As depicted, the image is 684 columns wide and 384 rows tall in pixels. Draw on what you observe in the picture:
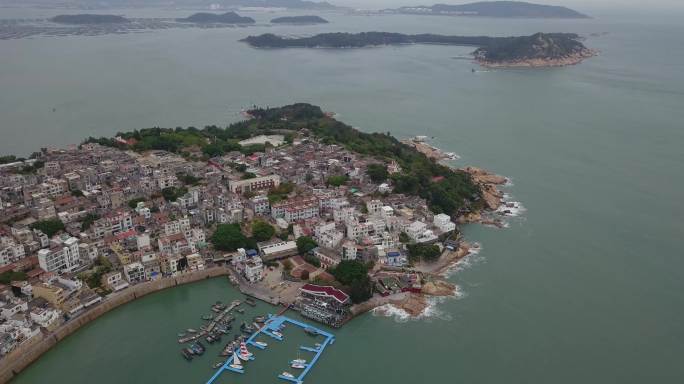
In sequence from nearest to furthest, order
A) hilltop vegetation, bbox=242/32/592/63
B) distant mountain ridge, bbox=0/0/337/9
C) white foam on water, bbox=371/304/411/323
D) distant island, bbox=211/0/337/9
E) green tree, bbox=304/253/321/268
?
white foam on water, bbox=371/304/411/323, green tree, bbox=304/253/321/268, hilltop vegetation, bbox=242/32/592/63, distant mountain ridge, bbox=0/0/337/9, distant island, bbox=211/0/337/9

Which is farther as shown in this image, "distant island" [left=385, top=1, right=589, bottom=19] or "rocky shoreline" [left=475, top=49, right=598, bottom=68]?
"distant island" [left=385, top=1, right=589, bottom=19]

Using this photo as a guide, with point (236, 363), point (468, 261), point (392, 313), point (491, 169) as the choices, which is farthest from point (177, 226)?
point (491, 169)

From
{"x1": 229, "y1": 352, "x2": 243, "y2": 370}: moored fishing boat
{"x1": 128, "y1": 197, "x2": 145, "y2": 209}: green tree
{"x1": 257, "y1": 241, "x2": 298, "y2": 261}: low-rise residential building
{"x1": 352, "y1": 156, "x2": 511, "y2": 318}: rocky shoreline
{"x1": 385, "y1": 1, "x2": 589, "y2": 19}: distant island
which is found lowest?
{"x1": 229, "y1": 352, "x2": 243, "y2": 370}: moored fishing boat

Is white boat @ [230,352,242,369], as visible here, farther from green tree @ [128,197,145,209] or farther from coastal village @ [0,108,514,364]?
green tree @ [128,197,145,209]

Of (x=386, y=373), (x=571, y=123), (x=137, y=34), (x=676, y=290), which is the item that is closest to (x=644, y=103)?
(x=571, y=123)

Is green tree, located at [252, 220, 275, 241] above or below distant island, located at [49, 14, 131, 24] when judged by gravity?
below

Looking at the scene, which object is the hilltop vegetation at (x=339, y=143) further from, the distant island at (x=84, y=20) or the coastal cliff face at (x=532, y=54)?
the distant island at (x=84, y=20)

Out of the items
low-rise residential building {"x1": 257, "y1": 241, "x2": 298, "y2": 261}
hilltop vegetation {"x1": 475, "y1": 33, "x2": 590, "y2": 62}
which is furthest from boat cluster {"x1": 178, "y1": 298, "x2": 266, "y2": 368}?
hilltop vegetation {"x1": 475, "y1": 33, "x2": 590, "y2": 62}
